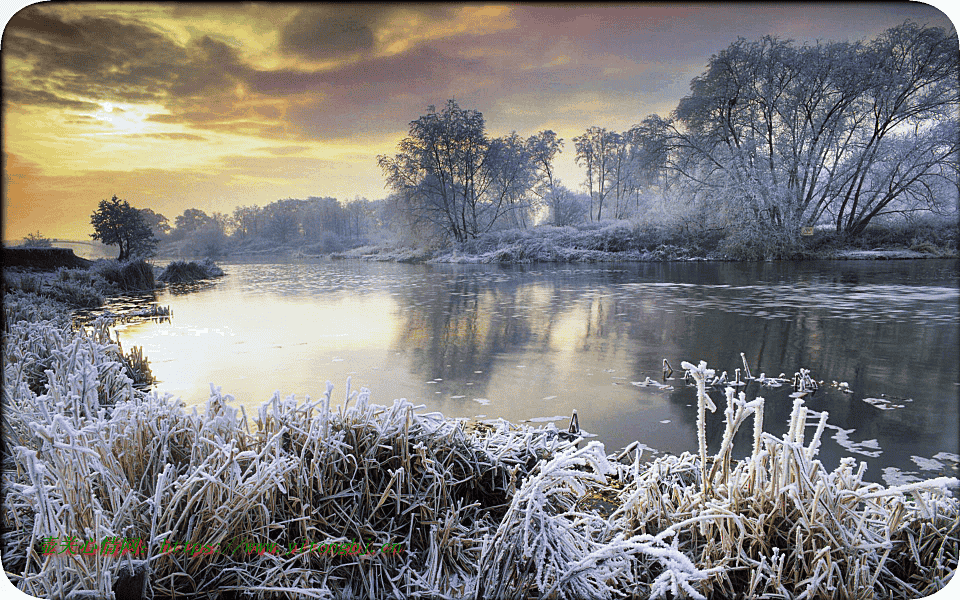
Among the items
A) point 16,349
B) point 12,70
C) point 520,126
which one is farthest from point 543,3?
point 16,349

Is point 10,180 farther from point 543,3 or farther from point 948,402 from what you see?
point 948,402

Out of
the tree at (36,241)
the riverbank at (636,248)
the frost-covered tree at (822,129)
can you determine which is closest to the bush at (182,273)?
the riverbank at (636,248)

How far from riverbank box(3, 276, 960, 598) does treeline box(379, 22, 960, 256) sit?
1.82m

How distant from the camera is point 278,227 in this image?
4.32m

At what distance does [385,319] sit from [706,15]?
12.2 feet

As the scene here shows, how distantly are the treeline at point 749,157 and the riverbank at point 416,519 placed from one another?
1818 mm

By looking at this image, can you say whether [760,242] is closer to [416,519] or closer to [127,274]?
[416,519]

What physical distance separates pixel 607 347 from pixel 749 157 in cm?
189

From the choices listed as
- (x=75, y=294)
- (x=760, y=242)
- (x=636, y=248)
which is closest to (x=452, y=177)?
(x=760, y=242)

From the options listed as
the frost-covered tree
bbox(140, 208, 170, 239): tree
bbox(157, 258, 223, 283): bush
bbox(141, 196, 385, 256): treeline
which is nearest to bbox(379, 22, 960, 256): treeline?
the frost-covered tree

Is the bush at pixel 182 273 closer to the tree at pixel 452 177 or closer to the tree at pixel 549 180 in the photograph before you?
the tree at pixel 452 177

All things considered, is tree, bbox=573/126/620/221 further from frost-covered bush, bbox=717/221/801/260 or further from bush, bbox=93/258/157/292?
bush, bbox=93/258/157/292

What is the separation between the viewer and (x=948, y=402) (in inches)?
80.4

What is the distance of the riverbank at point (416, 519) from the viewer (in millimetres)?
1054
